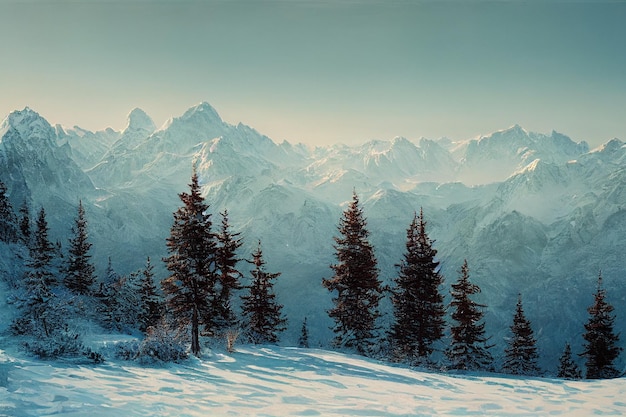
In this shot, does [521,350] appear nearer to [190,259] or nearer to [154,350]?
[190,259]

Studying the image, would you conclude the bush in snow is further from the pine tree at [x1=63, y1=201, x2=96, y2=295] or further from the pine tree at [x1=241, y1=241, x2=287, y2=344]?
the pine tree at [x1=63, y1=201, x2=96, y2=295]

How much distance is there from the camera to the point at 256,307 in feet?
103

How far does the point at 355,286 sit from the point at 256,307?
10.4 metres

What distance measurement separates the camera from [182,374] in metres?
11.8

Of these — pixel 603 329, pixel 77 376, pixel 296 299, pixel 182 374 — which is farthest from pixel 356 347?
pixel 296 299

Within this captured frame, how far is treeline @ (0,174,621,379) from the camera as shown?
17.1 metres

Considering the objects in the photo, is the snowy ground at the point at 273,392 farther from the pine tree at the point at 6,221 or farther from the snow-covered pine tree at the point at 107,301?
the pine tree at the point at 6,221

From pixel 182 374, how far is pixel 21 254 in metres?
41.6

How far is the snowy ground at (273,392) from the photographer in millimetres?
8242

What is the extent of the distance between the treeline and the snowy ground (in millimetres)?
2100

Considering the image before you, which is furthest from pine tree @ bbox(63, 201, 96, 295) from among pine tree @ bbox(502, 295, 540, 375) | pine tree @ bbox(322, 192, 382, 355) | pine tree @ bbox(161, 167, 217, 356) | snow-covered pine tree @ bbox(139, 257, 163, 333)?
pine tree @ bbox(502, 295, 540, 375)

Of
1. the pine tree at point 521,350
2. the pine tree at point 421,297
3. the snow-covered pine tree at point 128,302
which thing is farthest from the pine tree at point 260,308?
the pine tree at point 521,350

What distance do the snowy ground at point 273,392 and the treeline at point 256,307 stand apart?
2.10m

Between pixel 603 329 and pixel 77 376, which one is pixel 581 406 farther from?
pixel 603 329
